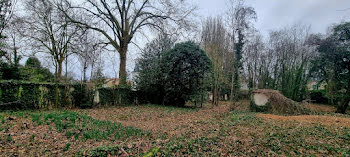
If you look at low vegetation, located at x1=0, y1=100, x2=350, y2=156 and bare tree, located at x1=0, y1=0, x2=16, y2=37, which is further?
bare tree, located at x1=0, y1=0, x2=16, y2=37

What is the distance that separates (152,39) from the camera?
48.4ft

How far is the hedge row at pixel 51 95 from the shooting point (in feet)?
25.8

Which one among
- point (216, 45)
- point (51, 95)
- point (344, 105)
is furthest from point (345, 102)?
point (51, 95)

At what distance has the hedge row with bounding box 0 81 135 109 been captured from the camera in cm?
786

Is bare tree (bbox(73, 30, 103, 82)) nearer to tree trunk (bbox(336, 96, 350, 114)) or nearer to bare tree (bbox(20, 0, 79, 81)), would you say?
bare tree (bbox(20, 0, 79, 81))

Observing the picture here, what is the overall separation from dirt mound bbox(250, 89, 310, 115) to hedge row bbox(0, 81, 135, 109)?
29.9 ft

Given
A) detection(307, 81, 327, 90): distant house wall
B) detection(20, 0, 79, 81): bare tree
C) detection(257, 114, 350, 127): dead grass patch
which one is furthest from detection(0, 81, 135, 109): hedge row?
detection(307, 81, 327, 90): distant house wall

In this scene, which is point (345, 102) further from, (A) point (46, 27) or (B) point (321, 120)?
(A) point (46, 27)

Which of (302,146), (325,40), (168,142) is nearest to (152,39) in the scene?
(168,142)

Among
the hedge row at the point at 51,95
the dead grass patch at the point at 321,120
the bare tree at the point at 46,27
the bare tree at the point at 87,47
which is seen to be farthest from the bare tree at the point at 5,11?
the dead grass patch at the point at 321,120

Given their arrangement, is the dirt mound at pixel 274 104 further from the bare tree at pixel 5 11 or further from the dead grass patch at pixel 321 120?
the bare tree at pixel 5 11

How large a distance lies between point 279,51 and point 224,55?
8165mm

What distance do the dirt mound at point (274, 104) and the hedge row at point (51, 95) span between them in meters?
9.12

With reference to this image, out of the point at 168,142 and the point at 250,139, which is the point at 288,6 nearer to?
the point at 250,139
